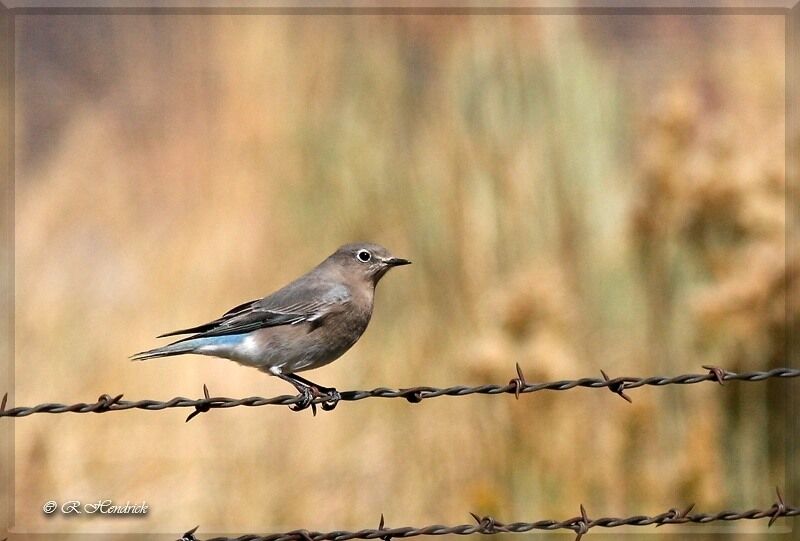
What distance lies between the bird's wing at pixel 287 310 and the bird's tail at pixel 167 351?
0.55 ft

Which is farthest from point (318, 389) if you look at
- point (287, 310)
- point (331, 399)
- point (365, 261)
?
point (365, 261)

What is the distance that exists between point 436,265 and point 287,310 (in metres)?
2.78

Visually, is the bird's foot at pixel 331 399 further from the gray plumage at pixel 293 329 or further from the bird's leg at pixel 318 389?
the gray plumage at pixel 293 329

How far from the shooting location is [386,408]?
7996 millimetres

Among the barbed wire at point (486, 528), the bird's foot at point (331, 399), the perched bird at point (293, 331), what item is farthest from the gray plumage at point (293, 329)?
the barbed wire at point (486, 528)

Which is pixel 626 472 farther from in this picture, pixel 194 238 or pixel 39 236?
pixel 39 236

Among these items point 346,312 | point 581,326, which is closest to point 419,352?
point 581,326

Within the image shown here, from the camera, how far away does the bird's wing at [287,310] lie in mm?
5496

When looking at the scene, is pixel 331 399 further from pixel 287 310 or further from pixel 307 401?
pixel 287 310

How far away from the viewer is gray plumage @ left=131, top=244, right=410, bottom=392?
5469mm

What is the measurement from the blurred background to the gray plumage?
108 cm

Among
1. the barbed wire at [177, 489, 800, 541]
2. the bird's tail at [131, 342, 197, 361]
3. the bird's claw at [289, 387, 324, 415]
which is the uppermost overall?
the bird's tail at [131, 342, 197, 361]

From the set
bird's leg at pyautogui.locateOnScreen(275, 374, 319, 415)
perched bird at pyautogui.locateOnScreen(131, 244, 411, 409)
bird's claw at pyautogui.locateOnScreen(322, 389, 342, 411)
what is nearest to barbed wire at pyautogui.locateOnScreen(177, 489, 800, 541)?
bird's claw at pyautogui.locateOnScreen(322, 389, 342, 411)

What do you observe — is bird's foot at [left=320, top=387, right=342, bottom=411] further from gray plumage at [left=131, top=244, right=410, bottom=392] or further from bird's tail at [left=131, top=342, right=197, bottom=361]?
bird's tail at [left=131, top=342, right=197, bottom=361]
